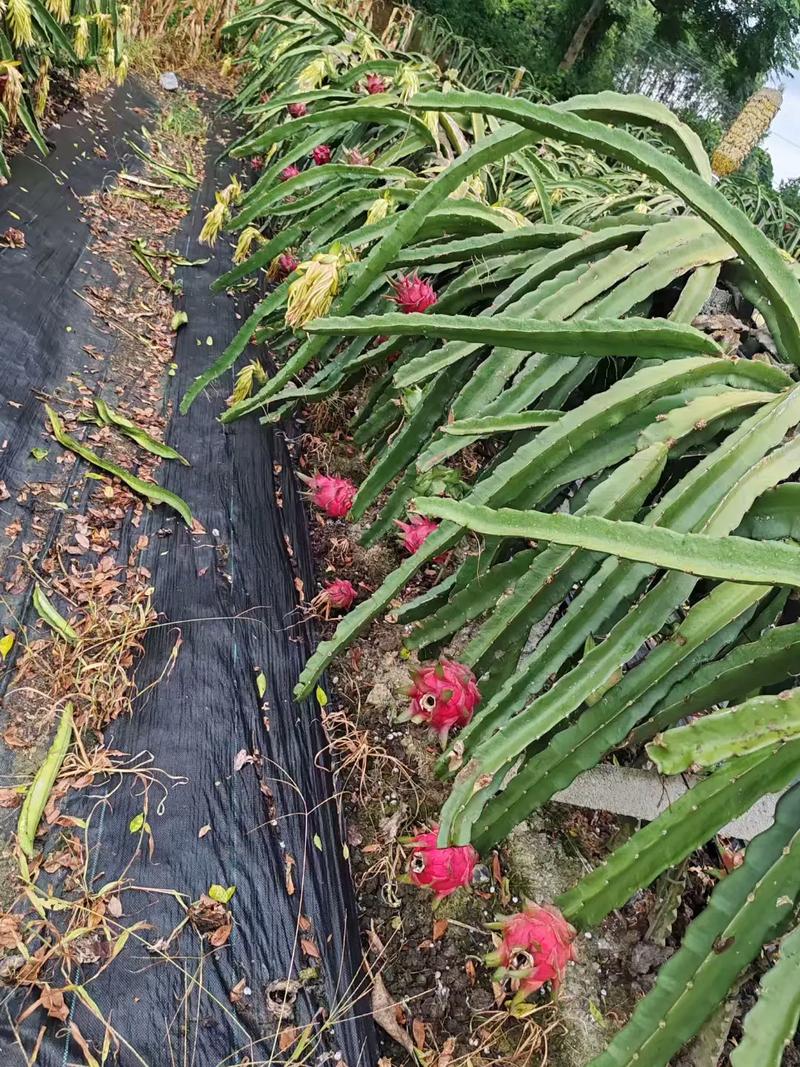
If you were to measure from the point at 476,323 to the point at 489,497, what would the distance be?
0.80 feet

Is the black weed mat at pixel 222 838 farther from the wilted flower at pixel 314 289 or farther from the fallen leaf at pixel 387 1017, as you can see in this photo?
the wilted flower at pixel 314 289

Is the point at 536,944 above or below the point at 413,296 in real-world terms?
below

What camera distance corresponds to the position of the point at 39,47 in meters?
2.58

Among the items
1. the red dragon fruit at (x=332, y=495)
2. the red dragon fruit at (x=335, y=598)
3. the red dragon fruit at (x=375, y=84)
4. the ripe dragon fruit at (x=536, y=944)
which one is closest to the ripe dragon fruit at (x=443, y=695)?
the ripe dragon fruit at (x=536, y=944)

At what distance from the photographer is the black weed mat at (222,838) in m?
0.82

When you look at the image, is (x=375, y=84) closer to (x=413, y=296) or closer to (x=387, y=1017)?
(x=413, y=296)

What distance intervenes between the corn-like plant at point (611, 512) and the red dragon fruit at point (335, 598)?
0.13 meters

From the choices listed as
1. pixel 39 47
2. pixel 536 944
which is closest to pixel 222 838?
pixel 536 944

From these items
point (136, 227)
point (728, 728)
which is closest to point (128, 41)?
point (136, 227)

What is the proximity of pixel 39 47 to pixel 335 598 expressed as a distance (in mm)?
2576

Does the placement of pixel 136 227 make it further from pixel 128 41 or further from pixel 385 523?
pixel 128 41

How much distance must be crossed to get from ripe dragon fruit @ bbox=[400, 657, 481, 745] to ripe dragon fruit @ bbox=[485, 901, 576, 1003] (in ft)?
0.85

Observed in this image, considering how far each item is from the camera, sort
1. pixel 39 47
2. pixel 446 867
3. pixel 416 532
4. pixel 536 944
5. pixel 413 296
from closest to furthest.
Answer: pixel 536 944, pixel 446 867, pixel 416 532, pixel 413 296, pixel 39 47

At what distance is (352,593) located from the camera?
1425 mm
